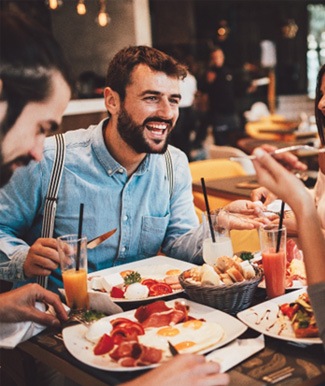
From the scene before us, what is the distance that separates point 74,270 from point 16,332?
294 mm

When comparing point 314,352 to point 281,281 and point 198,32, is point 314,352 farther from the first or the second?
point 198,32

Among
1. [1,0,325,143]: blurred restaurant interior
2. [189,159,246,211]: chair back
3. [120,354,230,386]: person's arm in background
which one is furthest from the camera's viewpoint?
[1,0,325,143]: blurred restaurant interior

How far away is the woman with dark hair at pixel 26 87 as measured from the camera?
4.60ft

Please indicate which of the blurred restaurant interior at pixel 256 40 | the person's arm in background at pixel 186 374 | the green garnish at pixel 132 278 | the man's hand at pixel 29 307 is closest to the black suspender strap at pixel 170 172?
the green garnish at pixel 132 278

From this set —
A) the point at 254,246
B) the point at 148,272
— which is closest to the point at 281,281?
the point at 148,272

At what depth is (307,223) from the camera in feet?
4.94

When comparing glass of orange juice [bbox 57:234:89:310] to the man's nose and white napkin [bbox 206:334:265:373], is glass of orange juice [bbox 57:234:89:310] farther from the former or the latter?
the man's nose

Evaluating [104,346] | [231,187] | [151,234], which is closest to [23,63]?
[104,346]

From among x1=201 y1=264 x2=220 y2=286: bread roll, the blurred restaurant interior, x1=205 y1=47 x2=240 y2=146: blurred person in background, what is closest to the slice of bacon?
x1=201 y1=264 x2=220 y2=286: bread roll

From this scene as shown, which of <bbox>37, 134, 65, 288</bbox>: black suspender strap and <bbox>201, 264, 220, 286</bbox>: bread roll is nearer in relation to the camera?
<bbox>201, 264, 220, 286</bbox>: bread roll

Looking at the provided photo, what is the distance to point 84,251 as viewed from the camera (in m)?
2.02

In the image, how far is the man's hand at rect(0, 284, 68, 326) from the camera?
71.8 inches

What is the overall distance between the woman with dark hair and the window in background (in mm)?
14993

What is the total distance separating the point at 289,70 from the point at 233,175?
11.8m
